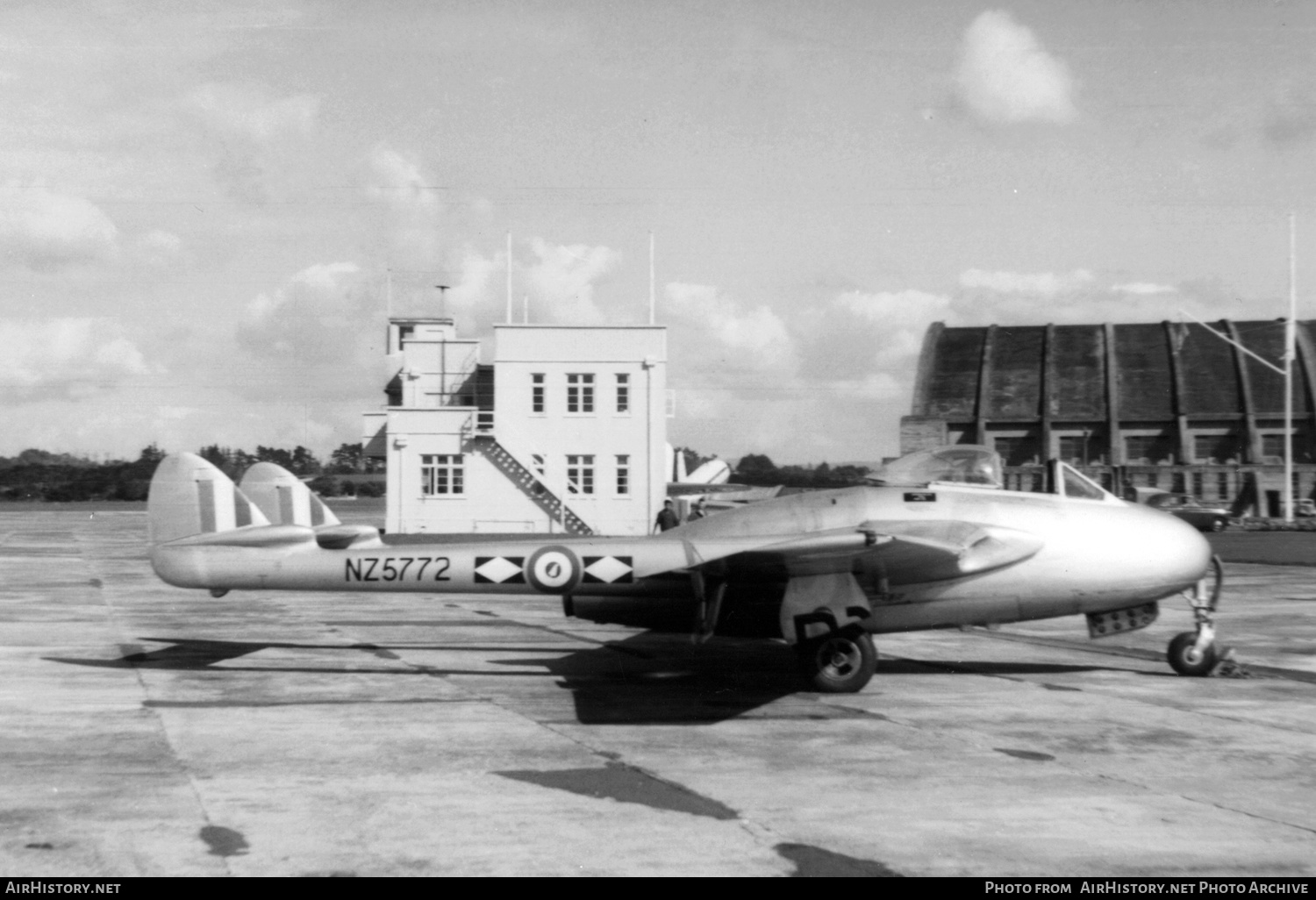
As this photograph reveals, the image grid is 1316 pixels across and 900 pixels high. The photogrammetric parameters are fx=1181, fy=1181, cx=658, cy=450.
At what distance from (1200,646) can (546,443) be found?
34949 millimetres

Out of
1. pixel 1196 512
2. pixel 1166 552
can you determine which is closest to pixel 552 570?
pixel 1166 552

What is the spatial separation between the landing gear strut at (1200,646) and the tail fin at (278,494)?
975 centimetres

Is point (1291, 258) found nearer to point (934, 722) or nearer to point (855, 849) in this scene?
point (934, 722)

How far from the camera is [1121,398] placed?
2586 inches

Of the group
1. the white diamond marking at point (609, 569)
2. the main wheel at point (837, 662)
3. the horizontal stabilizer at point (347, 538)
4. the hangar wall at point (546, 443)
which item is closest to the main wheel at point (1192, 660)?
the main wheel at point (837, 662)

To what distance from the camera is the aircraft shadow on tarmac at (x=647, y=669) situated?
1100cm

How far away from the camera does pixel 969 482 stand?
12469 millimetres

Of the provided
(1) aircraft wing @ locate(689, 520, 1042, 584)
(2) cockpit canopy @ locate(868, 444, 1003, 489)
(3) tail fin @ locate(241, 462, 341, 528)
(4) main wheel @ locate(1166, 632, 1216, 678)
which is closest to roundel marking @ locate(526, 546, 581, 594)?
(1) aircraft wing @ locate(689, 520, 1042, 584)

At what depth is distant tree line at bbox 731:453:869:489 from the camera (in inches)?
533

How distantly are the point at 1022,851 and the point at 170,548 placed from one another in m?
9.48

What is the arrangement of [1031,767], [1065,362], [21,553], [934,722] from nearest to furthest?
[1031,767]
[934,722]
[21,553]
[1065,362]

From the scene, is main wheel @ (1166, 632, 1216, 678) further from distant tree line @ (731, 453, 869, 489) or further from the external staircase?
the external staircase

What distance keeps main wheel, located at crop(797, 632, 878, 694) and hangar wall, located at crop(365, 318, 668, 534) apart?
33.8 meters

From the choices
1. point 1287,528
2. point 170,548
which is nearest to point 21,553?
point 170,548
